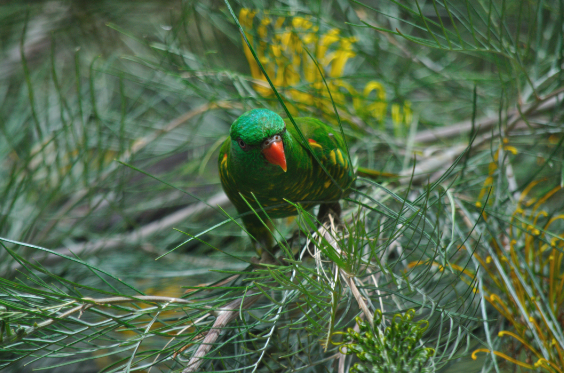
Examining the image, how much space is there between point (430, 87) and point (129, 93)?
5.42 ft

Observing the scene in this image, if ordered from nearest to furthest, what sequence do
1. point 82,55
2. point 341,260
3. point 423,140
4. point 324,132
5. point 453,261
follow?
1. point 341,260
2. point 324,132
3. point 453,261
4. point 423,140
5. point 82,55

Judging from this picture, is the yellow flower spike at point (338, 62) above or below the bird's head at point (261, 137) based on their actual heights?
above

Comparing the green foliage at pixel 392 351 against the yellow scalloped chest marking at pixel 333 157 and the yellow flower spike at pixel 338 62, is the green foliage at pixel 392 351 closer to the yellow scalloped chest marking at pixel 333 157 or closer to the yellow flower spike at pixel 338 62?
the yellow scalloped chest marking at pixel 333 157

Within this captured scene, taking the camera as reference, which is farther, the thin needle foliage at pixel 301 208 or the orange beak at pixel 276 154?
the orange beak at pixel 276 154

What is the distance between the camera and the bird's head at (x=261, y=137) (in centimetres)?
75

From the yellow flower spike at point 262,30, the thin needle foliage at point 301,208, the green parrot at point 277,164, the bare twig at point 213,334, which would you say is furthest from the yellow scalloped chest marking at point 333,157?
the yellow flower spike at point 262,30

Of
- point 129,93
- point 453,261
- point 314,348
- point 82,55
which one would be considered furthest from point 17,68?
point 453,261

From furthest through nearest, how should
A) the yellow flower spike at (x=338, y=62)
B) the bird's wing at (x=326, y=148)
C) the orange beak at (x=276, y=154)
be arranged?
the yellow flower spike at (x=338, y=62) → the bird's wing at (x=326, y=148) → the orange beak at (x=276, y=154)

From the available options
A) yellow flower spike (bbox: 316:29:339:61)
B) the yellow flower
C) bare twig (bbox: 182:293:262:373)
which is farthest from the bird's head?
yellow flower spike (bbox: 316:29:339:61)

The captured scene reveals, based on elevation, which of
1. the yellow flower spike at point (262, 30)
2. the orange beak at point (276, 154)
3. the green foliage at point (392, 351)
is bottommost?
the green foliage at point (392, 351)

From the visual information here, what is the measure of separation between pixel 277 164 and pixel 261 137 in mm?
64

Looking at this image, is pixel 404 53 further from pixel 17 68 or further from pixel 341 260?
pixel 17 68

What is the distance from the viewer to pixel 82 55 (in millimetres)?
2363

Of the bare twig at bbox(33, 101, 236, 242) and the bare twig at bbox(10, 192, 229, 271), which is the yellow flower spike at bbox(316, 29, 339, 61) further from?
the bare twig at bbox(10, 192, 229, 271)
